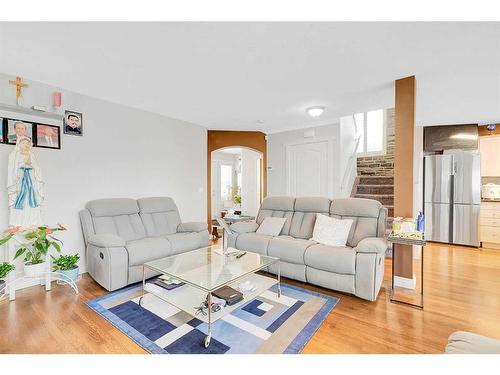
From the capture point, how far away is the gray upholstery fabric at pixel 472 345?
0.97 m

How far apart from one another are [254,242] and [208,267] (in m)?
1.00

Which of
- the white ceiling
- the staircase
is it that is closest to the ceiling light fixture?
the white ceiling

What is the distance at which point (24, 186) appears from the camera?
265 cm

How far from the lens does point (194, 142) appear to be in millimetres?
4910

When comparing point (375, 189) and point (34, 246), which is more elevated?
point (375, 189)

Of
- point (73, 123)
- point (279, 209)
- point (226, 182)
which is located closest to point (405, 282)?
point (279, 209)

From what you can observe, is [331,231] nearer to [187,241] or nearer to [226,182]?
[187,241]

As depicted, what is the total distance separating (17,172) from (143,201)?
1.45 m

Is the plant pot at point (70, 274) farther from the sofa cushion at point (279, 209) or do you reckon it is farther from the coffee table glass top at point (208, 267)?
the sofa cushion at point (279, 209)

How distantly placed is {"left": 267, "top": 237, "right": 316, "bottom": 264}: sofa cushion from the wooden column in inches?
40.3

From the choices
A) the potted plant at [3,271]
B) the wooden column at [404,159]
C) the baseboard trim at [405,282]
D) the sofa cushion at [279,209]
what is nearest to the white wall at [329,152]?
the sofa cushion at [279,209]

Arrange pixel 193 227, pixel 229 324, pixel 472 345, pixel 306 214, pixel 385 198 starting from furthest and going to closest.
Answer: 1. pixel 385 198
2. pixel 193 227
3. pixel 306 214
4. pixel 229 324
5. pixel 472 345

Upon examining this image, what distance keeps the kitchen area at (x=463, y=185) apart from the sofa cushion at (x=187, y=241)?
14.7 feet
